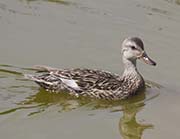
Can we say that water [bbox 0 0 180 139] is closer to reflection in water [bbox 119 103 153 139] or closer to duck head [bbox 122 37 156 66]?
reflection in water [bbox 119 103 153 139]

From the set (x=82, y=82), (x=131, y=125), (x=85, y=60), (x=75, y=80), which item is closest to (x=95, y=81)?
(x=82, y=82)

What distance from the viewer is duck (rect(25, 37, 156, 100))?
10578 mm

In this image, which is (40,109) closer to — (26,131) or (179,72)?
(26,131)

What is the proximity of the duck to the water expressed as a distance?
0.14m

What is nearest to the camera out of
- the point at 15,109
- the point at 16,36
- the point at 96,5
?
the point at 15,109

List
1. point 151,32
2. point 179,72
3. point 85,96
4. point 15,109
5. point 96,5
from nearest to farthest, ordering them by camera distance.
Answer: point 15,109 → point 85,96 → point 179,72 → point 151,32 → point 96,5

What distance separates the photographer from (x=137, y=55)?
10.9 metres

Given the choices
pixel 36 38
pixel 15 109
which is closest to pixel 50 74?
pixel 15 109

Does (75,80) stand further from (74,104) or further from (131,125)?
(131,125)

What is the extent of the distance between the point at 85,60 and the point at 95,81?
1241mm

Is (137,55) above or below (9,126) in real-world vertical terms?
above

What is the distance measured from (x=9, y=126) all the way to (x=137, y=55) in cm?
268

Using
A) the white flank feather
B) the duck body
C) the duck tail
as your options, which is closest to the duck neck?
the duck body

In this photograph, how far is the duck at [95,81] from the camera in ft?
34.7
